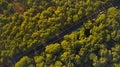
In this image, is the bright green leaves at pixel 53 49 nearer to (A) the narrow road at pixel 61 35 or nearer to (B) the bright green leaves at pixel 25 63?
(A) the narrow road at pixel 61 35

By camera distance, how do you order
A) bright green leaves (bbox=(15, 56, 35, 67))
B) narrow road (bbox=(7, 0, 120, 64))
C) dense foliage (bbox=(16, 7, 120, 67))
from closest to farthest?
dense foliage (bbox=(16, 7, 120, 67)) → bright green leaves (bbox=(15, 56, 35, 67)) → narrow road (bbox=(7, 0, 120, 64))

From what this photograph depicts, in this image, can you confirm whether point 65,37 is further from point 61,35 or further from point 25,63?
point 25,63

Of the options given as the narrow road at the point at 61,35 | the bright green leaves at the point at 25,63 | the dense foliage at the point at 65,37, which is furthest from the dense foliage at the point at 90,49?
Answer: the narrow road at the point at 61,35

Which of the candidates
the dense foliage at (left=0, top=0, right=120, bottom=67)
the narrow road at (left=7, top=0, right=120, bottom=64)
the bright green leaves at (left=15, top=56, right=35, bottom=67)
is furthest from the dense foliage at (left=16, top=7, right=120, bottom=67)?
the narrow road at (left=7, top=0, right=120, bottom=64)

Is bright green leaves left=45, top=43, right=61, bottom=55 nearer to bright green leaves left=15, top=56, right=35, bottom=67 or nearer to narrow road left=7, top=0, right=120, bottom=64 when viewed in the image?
narrow road left=7, top=0, right=120, bottom=64

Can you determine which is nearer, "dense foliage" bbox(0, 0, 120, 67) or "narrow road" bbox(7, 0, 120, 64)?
"dense foliage" bbox(0, 0, 120, 67)

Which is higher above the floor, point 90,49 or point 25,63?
point 90,49

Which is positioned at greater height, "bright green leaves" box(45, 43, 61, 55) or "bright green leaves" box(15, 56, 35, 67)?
"bright green leaves" box(45, 43, 61, 55)

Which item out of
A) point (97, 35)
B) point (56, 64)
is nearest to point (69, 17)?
point (97, 35)

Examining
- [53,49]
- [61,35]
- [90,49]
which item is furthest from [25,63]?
[90,49]
